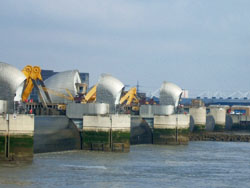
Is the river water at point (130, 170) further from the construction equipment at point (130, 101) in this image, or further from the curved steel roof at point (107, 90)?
the construction equipment at point (130, 101)

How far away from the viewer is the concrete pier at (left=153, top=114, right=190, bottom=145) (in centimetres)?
9338

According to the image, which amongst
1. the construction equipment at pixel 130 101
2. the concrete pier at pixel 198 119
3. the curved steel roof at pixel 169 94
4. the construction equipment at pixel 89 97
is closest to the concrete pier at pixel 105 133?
the construction equipment at pixel 89 97

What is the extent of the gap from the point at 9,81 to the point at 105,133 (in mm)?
15681

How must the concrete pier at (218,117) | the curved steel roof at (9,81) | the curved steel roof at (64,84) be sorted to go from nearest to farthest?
the curved steel roof at (9,81)
the curved steel roof at (64,84)
the concrete pier at (218,117)

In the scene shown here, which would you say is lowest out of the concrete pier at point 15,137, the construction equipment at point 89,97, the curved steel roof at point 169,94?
the concrete pier at point 15,137

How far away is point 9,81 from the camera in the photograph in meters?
63.7

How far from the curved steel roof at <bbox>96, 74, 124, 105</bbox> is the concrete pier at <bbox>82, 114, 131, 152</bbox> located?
6436 millimetres

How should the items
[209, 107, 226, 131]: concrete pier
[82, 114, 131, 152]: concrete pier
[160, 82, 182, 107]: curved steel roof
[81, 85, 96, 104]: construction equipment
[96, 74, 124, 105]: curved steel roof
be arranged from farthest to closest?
[209, 107, 226, 131]: concrete pier
[160, 82, 182, 107]: curved steel roof
[81, 85, 96, 104]: construction equipment
[96, 74, 124, 105]: curved steel roof
[82, 114, 131, 152]: concrete pier

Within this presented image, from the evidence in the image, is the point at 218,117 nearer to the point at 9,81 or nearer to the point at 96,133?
the point at 96,133

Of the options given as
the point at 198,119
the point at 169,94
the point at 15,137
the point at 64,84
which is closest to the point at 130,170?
the point at 15,137

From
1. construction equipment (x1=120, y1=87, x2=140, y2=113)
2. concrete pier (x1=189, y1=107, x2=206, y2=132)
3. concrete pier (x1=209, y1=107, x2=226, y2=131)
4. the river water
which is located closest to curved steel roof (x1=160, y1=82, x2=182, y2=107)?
construction equipment (x1=120, y1=87, x2=140, y2=113)

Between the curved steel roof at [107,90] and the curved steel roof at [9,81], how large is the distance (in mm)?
19387

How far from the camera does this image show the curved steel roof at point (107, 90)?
270 feet

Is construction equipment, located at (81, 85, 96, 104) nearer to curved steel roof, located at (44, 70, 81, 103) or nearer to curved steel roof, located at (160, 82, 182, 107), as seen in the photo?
curved steel roof, located at (44, 70, 81, 103)
